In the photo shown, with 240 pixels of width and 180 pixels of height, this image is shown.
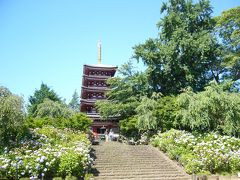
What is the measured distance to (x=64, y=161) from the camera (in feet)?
44.2

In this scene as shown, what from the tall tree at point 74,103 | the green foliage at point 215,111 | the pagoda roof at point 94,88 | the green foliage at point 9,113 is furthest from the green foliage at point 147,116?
the tall tree at point 74,103

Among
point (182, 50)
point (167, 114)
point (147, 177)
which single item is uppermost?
point (182, 50)

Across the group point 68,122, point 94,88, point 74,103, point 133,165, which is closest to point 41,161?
point 133,165

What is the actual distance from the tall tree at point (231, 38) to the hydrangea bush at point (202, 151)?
9316mm

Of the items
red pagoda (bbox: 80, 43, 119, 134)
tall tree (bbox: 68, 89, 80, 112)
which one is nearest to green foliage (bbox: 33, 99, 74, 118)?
red pagoda (bbox: 80, 43, 119, 134)

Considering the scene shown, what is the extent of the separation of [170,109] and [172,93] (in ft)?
14.9

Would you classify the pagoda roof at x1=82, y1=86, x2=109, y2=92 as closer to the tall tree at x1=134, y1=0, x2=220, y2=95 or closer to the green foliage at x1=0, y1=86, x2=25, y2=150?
the tall tree at x1=134, y1=0, x2=220, y2=95

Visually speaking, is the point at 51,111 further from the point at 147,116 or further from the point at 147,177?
the point at 147,177

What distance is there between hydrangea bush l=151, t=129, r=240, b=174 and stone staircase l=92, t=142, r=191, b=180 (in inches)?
23.6

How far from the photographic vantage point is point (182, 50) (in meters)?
27.2

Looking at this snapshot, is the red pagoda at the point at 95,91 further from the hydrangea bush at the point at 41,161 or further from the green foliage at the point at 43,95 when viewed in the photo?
the hydrangea bush at the point at 41,161

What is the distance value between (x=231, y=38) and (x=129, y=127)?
1306 centimetres

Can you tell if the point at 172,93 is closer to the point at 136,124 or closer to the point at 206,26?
the point at 136,124

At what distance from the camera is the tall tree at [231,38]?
961 inches
